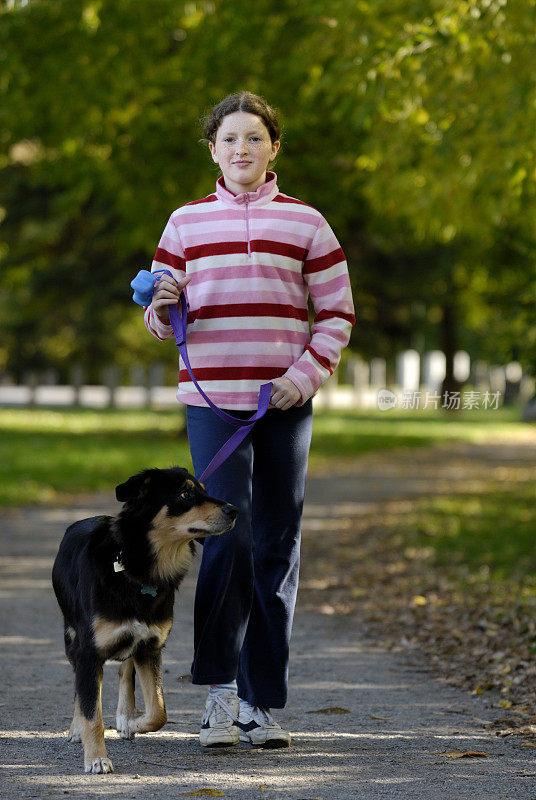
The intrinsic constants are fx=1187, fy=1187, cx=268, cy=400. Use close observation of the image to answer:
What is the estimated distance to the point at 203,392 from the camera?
4352 millimetres

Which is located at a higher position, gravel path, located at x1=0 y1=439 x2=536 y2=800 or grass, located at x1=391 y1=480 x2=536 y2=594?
gravel path, located at x1=0 y1=439 x2=536 y2=800

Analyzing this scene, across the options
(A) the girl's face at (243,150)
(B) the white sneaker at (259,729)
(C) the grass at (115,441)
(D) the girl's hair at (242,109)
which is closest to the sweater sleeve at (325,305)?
(A) the girl's face at (243,150)

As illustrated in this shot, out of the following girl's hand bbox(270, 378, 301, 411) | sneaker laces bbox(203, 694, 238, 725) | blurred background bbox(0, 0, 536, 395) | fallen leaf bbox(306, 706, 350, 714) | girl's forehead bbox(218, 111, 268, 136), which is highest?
blurred background bbox(0, 0, 536, 395)

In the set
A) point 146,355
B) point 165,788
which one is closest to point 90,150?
point 165,788

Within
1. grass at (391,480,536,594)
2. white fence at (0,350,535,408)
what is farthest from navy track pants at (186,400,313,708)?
white fence at (0,350,535,408)

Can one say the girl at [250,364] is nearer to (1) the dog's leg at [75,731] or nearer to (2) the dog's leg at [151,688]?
(2) the dog's leg at [151,688]

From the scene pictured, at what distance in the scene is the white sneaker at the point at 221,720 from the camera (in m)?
4.38

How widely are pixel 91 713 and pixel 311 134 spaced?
1511 centimetres

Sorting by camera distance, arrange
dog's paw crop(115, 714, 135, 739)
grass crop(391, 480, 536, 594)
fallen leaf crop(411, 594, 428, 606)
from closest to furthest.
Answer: dog's paw crop(115, 714, 135, 739)
fallen leaf crop(411, 594, 428, 606)
grass crop(391, 480, 536, 594)

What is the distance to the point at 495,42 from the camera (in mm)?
8086

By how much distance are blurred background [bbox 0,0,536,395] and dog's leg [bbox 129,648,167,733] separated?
2.22 m

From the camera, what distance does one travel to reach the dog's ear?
4121 mm

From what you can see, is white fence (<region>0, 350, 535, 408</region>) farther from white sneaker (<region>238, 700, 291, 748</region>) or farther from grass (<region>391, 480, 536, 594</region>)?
white sneaker (<region>238, 700, 291, 748</region>)

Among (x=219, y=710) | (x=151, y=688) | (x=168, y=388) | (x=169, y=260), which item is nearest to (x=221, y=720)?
(x=219, y=710)
